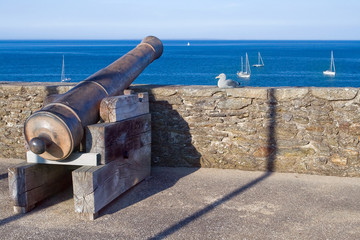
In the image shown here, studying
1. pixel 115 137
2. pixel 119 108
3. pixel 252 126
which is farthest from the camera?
pixel 252 126

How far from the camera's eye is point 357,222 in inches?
165

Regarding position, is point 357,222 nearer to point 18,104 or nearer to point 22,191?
point 22,191

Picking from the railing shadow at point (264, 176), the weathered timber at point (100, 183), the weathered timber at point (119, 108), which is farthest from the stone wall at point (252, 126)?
the weathered timber at point (100, 183)

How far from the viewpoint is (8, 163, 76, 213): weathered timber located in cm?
442

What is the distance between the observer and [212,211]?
4.47 metres

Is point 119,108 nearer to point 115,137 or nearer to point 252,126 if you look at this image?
point 115,137

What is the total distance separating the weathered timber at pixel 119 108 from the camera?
4.69 meters

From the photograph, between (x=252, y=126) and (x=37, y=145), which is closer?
(x=37, y=145)

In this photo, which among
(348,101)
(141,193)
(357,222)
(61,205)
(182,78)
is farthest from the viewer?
(182,78)

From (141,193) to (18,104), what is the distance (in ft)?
8.37

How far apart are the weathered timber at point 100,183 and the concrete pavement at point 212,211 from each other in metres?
0.11

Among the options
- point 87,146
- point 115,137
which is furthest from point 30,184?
point 115,137

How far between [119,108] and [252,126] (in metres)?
1.90

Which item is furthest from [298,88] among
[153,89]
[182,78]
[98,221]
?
[182,78]
